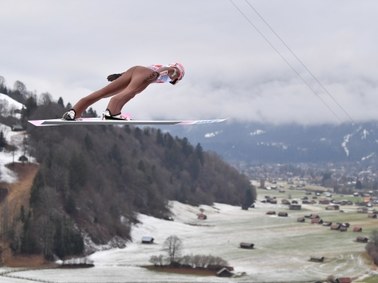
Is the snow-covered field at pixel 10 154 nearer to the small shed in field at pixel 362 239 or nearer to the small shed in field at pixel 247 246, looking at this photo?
the small shed in field at pixel 247 246

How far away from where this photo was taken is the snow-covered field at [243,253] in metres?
106

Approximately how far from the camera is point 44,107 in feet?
573

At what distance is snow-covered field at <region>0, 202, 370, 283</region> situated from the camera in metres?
106

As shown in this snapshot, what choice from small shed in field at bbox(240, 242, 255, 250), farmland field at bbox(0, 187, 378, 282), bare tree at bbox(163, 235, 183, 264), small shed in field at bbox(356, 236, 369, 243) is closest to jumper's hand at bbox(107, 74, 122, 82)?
farmland field at bbox(0, 187, 378, 282)

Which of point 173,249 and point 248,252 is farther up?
point 173,249

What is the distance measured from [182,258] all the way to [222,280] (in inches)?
658

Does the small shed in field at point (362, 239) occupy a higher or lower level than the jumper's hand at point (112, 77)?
lower

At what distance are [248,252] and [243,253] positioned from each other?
1606 mm

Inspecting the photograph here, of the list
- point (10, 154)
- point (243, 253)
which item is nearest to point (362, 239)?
point (243, 253)

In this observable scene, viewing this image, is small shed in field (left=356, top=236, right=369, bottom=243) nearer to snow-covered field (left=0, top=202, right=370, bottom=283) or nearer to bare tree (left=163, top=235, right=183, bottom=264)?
snow-covered field (left=0, top=202, right=370, bottom=283)

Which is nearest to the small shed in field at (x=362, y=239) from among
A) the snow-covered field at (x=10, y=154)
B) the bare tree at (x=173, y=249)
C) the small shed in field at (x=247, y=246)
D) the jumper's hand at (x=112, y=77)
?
the small shed in field at (x=247, y=246)

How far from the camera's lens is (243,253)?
127438 millimetres

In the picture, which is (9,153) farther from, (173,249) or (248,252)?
(248,252)

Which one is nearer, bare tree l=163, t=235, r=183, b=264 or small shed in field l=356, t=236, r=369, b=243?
bare tree l=163, t=235, r=183, b=264
